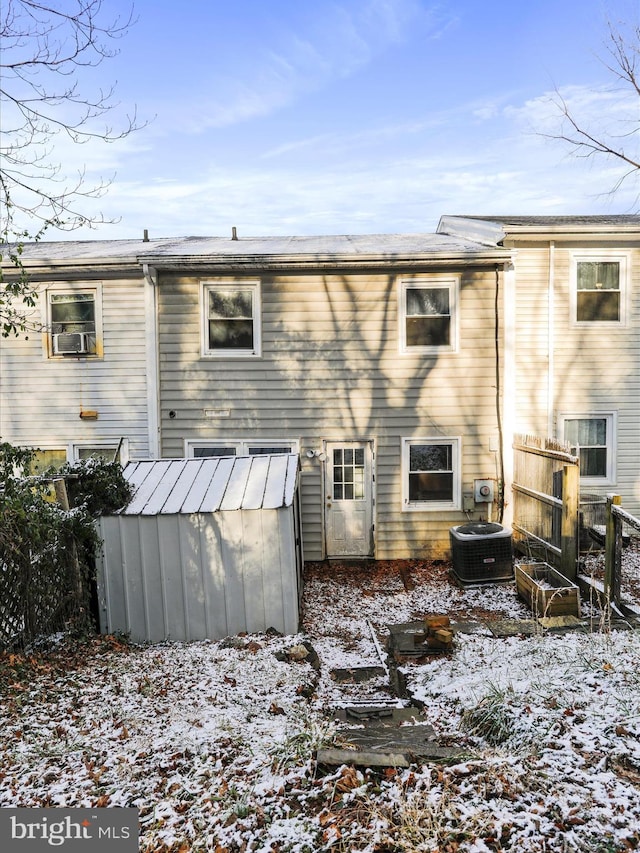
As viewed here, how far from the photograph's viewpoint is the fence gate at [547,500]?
24.5ft

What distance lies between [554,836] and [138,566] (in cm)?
530

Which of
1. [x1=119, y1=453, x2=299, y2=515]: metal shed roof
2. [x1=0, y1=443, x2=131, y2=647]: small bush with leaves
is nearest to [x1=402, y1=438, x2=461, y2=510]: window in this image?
[x1=119, y1=453, x2=299, y2=515]: metal shed roof

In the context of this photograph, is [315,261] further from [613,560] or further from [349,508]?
[613,560]

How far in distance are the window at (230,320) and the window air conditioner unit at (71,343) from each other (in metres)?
2.22

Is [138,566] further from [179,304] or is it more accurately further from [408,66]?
[408,66]

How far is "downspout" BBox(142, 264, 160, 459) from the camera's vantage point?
Answer: 971 centimetres

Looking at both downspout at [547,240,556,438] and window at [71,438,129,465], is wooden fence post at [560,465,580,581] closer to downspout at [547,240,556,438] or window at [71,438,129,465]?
downspout at [547,240,556,438]

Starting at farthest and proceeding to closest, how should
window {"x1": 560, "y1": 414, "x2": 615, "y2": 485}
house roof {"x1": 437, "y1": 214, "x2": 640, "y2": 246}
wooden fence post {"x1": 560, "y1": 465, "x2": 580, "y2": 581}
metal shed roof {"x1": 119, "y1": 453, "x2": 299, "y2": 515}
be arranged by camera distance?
window {"x1": 560, "y1": 414, "x2": 615, "y2": 485}, house roof {"x1": 437, "y1": 214, "x2": 640, "y2": 246}, wooden fence post {"x1": 560, "y1": 465, "x2": 580, "y2": 581}, metal shed roof {"x1": 119, "y1": 453, "x2": 299, "y2": 515}

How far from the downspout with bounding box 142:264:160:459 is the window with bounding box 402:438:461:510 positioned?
4677 millimetres

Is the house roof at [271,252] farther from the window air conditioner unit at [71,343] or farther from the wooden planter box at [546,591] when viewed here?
the wooden planter box at [546,591]

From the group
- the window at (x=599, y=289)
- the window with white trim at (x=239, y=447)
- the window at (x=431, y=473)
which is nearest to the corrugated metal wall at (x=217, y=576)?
the window with white trim at (x=239, y=447)

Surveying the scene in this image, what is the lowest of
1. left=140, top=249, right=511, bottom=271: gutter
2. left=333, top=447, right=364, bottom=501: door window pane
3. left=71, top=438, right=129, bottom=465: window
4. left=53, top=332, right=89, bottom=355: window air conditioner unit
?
left=333, top=447, right=364, bottom=501: door window pane

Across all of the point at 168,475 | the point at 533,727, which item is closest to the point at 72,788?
the point at 533,727

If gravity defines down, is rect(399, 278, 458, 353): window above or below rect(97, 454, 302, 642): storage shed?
above
